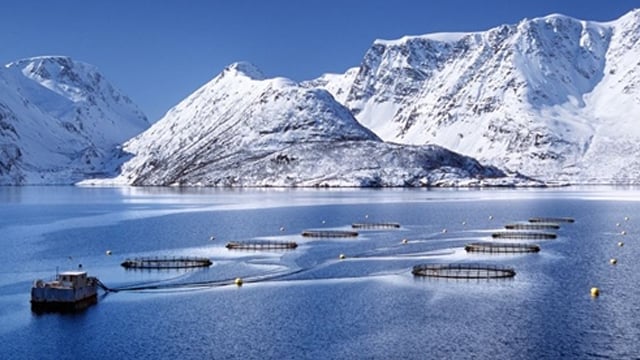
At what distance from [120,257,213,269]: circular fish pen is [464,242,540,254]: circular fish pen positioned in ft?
152

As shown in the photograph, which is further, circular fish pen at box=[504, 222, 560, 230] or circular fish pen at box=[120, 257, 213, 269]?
circular fish pen at box=[504, 222, 560, 230]

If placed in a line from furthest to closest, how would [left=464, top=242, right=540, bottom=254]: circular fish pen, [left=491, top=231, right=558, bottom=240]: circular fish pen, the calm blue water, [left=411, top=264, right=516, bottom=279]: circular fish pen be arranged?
[left=491, top=231, right=558, bottom=240]: circular fish pen < [left=464, top=242, right=540, bottom=254]: circular fish pen < [left=411, top=264, right=516, bottom=279]: circular fish pen < the calm blue water

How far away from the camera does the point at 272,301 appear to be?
323 feet

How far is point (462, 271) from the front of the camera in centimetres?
11806

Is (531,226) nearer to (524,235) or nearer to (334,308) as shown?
(524,235)

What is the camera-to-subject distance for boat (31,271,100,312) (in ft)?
314

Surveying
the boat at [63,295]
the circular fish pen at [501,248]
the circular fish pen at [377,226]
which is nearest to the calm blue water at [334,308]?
the boat at [63,295]

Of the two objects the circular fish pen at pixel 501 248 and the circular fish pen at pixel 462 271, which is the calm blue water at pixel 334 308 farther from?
the circular fish pen at pixel 501 248

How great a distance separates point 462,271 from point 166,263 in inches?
1738

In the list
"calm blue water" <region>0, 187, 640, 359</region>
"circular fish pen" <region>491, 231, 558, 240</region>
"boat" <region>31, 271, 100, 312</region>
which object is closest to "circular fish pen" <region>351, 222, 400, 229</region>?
"circular fish pen" <region>491, 231, 558, 240</region>

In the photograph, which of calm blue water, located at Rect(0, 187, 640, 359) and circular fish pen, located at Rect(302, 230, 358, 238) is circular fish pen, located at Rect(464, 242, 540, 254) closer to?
calm blue water, located at Rect(0, 187, 640, 359)

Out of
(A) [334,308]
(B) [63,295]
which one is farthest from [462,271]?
(B) [63,295]

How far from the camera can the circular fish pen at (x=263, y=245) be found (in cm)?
14988

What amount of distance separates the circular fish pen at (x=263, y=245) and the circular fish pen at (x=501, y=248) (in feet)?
102
